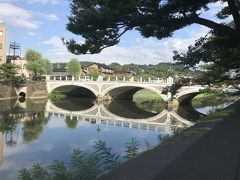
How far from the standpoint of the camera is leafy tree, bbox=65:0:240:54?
10.1 m

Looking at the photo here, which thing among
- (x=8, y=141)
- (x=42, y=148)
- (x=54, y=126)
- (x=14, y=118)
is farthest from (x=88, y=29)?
(x=14, y=118)

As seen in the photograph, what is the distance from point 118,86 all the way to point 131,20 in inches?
2138

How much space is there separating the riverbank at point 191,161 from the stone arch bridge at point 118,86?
46.3 metres

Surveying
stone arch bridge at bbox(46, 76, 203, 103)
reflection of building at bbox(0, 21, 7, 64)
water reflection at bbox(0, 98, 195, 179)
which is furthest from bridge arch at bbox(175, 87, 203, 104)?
reflection of building at bbox(0, 21, 7, 64)

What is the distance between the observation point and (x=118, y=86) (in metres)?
64.6

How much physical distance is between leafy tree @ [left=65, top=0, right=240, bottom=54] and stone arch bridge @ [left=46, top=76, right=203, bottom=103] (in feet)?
145

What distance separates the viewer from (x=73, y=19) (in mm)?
11070

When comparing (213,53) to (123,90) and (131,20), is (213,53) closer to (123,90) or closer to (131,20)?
(131,20)

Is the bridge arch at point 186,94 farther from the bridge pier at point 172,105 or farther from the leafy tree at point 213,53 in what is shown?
the leafy tree at point 213,53

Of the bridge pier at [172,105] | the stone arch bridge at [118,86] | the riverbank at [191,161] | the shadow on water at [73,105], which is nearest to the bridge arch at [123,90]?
the stone arch bridge at [118,86]

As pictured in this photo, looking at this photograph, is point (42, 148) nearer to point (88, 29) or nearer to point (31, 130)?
point (31, 130)

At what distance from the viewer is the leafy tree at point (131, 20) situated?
33.2ft

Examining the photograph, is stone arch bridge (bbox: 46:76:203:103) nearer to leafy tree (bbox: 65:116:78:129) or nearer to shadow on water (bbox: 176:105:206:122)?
shadow on water (bbox: 176:105:206:122)

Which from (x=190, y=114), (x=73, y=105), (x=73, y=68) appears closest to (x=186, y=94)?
(x=190, y=114)
